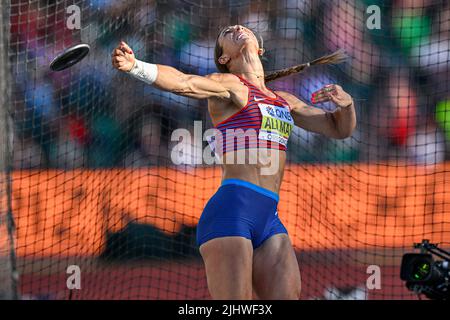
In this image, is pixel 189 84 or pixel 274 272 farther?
pixel 274 272

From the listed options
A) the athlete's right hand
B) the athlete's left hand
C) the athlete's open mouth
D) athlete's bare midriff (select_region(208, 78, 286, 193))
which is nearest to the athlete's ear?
the athlete's open mouth

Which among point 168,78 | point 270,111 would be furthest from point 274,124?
point 168,78

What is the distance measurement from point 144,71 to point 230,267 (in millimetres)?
1389

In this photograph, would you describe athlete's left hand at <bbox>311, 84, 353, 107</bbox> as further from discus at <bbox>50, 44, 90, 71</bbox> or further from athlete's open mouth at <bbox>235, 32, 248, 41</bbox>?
discus at <bbox>50, 44, 90, 71</bbox>

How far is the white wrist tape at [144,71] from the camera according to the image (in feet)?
19.2

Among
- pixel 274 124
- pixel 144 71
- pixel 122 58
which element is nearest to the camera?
pixel 122 58

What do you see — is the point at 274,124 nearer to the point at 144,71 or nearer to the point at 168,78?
the point at 168,78

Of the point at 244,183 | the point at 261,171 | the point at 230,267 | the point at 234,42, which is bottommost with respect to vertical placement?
the point at 230,267

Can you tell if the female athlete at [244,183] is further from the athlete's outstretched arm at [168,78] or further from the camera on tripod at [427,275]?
the camera on tripod at [427,275]

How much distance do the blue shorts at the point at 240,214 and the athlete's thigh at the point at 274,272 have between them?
0.25ft

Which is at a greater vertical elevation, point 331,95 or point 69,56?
point 69,56

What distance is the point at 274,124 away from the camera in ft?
21.6

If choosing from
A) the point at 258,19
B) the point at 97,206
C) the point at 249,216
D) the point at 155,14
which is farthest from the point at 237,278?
the point at 258,19

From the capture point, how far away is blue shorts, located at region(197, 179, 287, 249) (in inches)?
245
